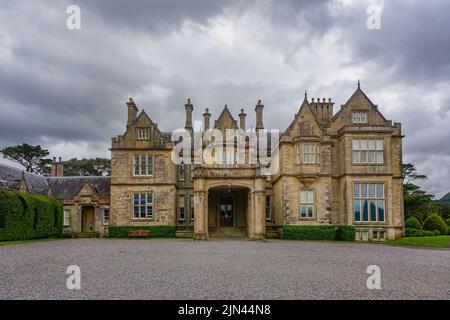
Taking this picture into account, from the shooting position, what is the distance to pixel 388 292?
938cm

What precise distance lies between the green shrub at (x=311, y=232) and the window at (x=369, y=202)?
8.56 ft

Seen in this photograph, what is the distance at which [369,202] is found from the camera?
31984 mm

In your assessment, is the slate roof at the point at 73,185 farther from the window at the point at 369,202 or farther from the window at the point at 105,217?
the window at the point at 369,202

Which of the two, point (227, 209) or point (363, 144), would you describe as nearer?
point (363, 144)

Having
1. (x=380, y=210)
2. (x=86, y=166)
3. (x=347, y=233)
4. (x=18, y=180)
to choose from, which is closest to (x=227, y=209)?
(x=347, y=233)

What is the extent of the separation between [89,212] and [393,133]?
96.1ft

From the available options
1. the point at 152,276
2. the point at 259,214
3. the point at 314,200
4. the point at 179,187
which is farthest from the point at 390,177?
the point at 152,276

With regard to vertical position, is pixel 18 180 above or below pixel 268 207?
above

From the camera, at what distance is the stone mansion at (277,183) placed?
31750mm

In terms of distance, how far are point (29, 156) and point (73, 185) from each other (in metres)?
27.3

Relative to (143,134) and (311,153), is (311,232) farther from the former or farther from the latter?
(143,134)

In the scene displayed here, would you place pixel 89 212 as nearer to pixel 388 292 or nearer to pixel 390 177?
pixel 390 177

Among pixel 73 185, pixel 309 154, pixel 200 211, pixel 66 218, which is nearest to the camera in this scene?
pixel 200 211

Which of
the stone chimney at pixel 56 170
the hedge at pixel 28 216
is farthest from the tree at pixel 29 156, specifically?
the hedge at pixel 28 216
